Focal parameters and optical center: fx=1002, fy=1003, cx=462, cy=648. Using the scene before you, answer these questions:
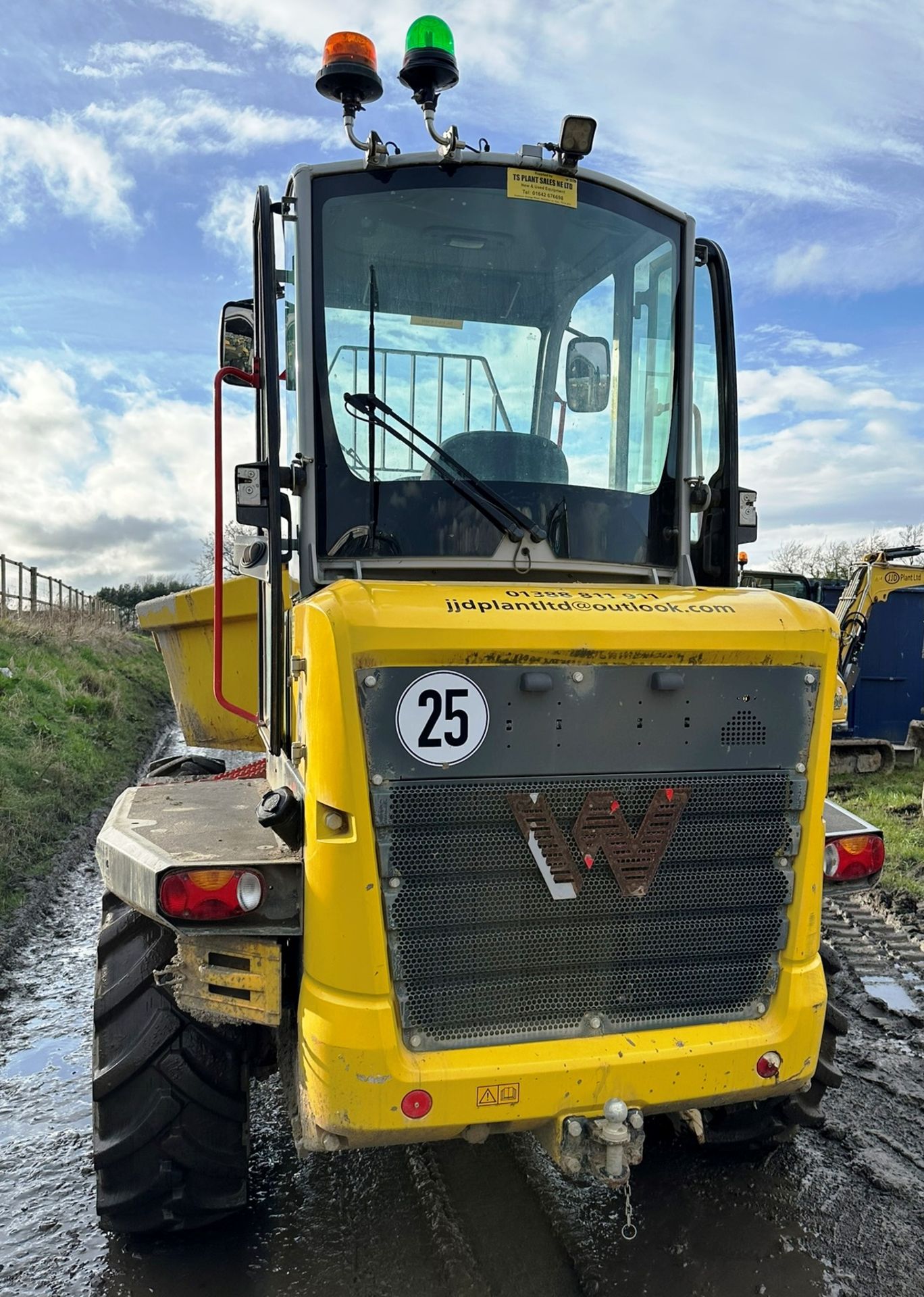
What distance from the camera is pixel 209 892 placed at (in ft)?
8.97

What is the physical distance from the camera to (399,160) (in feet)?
10.5

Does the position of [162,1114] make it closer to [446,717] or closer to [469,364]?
[446,717]

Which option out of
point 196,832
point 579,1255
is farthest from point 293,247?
point 579,1255

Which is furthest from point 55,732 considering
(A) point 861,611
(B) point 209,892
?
(A) point 861,611

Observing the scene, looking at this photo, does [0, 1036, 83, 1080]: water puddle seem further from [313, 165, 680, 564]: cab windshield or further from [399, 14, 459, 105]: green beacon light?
[399, 14, 459, 105]: green beacon light

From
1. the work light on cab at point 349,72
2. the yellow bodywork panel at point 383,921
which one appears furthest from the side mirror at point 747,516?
the work light on cab at point 349,72

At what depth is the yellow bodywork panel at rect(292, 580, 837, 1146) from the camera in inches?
101

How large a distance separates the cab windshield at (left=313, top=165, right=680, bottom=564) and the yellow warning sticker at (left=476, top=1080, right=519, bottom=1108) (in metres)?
1.55

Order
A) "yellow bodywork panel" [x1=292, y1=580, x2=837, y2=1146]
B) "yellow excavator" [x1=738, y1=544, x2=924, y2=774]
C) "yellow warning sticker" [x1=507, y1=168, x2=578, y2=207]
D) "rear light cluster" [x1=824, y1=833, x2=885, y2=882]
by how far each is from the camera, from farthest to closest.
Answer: "yellow excavator" [x1=738, y1=544, x2=924, y2=774] < "yellow warning sticker" [x1=507, y1=168, x2=578, y2=207] < "rear light cluster" [x1=824, y1=833, x2=885, y2=882] < "yellow bodywork panel" [x1=292, y1=580, x2=837, y2=1146]

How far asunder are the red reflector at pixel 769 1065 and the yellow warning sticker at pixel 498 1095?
2.38ft

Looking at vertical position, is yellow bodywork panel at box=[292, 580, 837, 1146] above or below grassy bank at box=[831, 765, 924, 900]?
above

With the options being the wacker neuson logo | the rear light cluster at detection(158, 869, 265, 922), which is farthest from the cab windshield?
the rear light cluster at detection(158, 869, 265, 922)

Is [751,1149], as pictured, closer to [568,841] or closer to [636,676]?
[568,841]

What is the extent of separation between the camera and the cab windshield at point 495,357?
318cm
